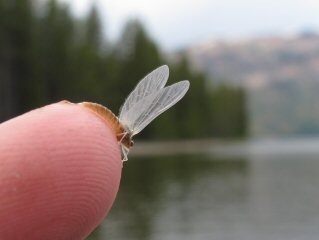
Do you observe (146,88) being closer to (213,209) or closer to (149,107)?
(149,107)

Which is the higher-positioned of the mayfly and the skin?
the mayfly

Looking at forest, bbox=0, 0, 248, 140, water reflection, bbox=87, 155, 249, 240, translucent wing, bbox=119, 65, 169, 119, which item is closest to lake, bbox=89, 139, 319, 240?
water reflection, bbox=87, 155, 249, 240

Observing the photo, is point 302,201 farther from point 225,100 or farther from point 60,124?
point 225,100

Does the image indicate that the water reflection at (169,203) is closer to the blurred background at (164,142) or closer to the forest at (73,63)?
the blurred background at (164,142)

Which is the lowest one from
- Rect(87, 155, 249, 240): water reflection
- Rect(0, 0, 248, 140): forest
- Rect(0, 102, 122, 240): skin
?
Rect(0, 0, 248, 140): forest

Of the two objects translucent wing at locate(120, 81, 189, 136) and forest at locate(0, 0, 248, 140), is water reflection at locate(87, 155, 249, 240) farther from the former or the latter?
forest at locate(0, 0, 248, 140)

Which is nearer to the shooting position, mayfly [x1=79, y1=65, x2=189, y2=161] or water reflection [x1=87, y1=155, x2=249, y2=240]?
mayfly [x1=79, y1=65, x2=189, y2=161]

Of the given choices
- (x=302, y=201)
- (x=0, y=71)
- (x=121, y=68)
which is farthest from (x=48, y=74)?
(x=302, y=201)
